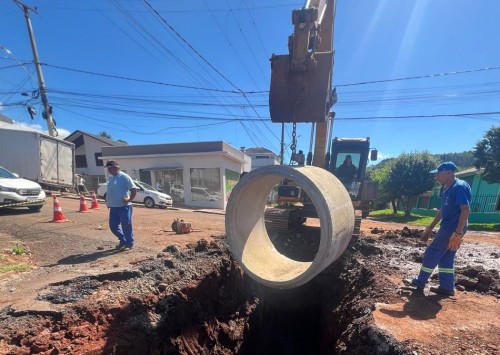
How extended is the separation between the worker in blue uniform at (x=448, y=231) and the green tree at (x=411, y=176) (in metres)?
20.6

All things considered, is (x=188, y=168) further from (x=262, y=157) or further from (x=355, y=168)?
(x=262, y=157)

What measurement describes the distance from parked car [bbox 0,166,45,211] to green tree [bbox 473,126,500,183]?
70.6 ft

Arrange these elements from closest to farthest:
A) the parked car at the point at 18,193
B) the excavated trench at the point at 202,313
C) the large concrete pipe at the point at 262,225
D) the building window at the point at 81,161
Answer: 1. the excavated trench at the point at 202,313
2. the large concrete pipe at the point at 262,225
3. the parked car at the point at 18,193
4. the building window at the point at 81,161

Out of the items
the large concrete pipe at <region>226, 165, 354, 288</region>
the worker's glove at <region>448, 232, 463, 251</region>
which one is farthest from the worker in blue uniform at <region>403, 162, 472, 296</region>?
the large concrete pipe at <region>226, 165, 354, 288</region>

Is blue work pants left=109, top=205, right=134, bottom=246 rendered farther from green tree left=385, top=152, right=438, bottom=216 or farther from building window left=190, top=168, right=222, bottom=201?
green tree left=385, top=152, right=438, bottom=216

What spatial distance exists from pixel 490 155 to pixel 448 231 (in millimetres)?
16967

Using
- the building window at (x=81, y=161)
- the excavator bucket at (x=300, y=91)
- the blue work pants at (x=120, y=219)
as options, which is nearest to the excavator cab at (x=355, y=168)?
the excavator bucket at (x=300, y=91)

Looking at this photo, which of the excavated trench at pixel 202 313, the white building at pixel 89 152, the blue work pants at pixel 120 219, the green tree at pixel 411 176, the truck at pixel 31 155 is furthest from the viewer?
the white building at pixel 89 152

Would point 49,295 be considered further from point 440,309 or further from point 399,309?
point 440,309

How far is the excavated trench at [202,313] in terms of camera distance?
3023 millimetres

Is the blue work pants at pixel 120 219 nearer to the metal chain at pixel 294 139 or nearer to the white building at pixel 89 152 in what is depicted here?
the metal chain at pixel 294 139

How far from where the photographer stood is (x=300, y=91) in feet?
A: 14.2

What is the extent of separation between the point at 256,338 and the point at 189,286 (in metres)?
2.24

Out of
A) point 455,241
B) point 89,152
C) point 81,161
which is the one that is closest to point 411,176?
point 455,241
